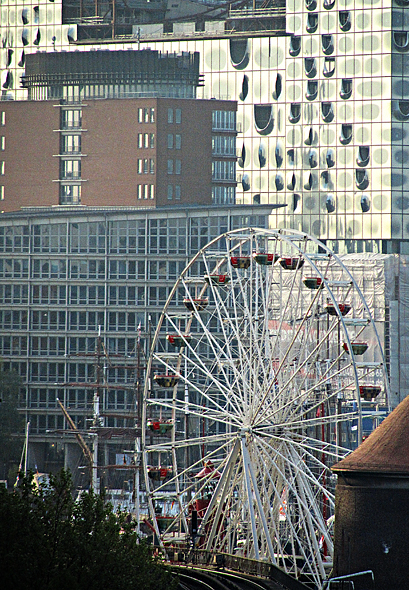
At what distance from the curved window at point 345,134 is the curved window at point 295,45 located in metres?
12.6

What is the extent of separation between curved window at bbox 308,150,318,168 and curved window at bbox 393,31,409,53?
17334 millimetres

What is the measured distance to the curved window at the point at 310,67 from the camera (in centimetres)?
17388

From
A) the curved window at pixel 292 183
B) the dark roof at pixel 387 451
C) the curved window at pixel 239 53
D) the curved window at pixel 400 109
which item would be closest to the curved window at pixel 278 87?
the curved window at pixel 239 53

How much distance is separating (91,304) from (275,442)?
6761 centimetres

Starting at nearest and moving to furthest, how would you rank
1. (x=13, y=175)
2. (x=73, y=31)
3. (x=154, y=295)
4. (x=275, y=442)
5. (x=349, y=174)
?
(x=275, y=442) → (x=154, y=295) → (x=13, y=175) → (x=349, y=174) → (x=73, y=31)

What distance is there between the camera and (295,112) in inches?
6909

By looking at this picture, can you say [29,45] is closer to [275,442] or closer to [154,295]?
[154,295]

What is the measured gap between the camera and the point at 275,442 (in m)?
56.1

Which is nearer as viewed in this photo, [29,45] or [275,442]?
[275,442]

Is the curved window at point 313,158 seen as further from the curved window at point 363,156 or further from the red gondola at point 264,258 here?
the red gondola at point 264,258

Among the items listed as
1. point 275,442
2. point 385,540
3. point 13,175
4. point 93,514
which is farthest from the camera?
point 13,175

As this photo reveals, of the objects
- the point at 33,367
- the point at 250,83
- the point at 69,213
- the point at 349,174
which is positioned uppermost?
the point at 250,83

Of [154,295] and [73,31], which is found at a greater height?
[73,31]

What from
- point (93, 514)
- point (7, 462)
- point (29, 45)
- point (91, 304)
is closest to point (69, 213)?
point (91, 304)
